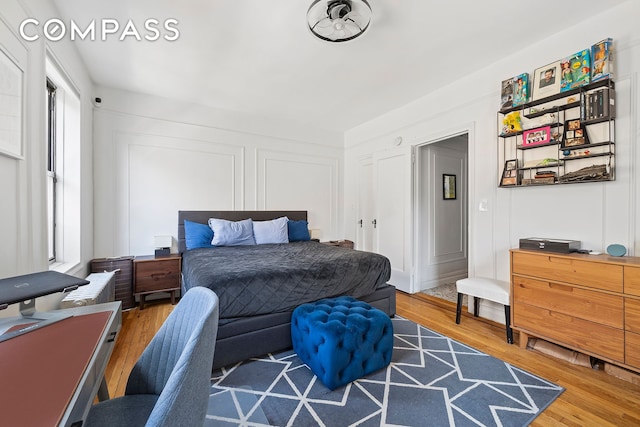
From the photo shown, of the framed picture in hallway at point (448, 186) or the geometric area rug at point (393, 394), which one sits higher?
the framed picture in hallway at point (448, 186)

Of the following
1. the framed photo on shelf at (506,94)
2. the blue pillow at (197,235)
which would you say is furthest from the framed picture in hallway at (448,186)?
the blue pillow at (197,235)

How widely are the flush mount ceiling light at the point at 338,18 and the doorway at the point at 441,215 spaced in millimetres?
2099

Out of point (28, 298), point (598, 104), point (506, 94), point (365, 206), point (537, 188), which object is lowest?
point (28, 298)

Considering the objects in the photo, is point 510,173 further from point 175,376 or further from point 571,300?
point 175,376

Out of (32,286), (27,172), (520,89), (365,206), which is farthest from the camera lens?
(365,206)

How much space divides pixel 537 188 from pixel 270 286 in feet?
8.52

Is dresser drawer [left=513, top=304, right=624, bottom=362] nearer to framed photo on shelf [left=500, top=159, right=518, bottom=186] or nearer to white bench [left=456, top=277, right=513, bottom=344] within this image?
white bench [left=456, top=277, right=513, bottom=344]

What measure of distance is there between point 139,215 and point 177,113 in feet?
4.91

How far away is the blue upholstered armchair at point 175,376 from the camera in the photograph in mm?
576

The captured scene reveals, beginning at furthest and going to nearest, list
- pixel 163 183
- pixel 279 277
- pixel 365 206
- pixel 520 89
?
pixel 365 206 < pixel 163 183 < pixel 520 89 < pixel 279 277

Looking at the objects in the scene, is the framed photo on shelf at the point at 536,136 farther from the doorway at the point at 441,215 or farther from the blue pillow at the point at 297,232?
the blue pillow at the point at 297,232

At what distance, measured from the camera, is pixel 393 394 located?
1745mm

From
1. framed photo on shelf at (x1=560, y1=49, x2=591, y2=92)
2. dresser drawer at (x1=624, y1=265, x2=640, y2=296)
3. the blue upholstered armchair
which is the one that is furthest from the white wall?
framed photo on shelf at (x1=560, y1=49, x2=591, y2=92)

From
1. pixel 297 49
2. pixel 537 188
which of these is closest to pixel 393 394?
pixel 537 188
